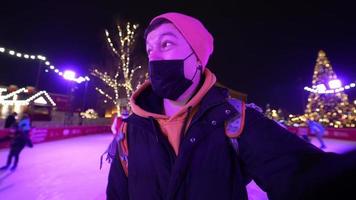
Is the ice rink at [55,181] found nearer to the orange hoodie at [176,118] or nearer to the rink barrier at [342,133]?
the orange hoodie at [176,118]

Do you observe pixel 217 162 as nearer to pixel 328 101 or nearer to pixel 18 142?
pixel 18 142

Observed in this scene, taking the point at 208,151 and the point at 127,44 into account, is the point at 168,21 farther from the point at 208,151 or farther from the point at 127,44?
the point at 127,44

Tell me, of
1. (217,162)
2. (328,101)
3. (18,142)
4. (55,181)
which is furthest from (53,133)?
(328,101)

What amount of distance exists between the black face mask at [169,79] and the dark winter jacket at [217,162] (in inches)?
5.8

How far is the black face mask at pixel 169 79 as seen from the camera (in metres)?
1.29

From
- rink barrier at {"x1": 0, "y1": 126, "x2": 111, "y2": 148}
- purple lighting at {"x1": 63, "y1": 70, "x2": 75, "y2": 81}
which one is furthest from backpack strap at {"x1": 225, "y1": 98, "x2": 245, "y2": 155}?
purple lighting at {"x1": 63, "y1": 70, "x2": 75, "y2": 81}

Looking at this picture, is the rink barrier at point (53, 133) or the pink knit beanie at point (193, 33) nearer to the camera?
the pink knit beanie at point (193, 33)

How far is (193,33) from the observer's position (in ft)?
4.36

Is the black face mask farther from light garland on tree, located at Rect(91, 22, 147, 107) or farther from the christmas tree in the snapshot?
the christmas tree

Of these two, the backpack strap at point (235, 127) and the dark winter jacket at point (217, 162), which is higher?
the backpack strap at point (235, 127)

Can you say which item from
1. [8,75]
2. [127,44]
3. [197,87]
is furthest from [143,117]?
[8,75]

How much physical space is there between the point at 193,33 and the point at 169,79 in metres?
0.26

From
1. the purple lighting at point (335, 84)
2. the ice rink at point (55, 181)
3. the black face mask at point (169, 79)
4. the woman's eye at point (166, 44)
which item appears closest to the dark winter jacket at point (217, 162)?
the black face mask at point (169, 79)

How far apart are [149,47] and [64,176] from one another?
5772 mm
